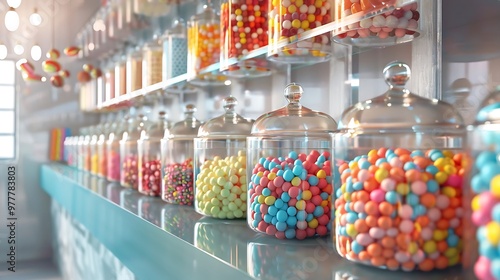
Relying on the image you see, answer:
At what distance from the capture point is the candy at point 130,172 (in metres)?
2.51

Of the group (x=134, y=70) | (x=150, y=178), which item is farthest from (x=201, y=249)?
(x=134, y=70)

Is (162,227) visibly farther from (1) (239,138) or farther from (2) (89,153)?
(2) (89,153)

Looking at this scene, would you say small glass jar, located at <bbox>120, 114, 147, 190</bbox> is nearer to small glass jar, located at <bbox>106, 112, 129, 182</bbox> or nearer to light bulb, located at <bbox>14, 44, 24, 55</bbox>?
small glass jar, located at <bbox>106, 112, 129, 182</bbox>

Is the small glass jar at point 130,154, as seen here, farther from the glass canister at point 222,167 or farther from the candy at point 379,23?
the candy at point 379,23

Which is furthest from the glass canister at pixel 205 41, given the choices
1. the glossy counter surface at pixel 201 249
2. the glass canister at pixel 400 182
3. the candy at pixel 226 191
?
the glass canister at pixel 400 182

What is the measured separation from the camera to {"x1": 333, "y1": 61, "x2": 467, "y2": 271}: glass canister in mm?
882

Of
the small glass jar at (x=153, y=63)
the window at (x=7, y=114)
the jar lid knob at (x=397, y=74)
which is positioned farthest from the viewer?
the window at (x=7, y=114)

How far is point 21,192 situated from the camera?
5.17 metres

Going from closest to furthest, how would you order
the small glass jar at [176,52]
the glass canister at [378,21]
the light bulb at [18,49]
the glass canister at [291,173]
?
1. the glass canister at [378,21]
2. the glass canister at [291,173]
3. the small glass jar at [176,52]
4. the light bulb at [18,49]

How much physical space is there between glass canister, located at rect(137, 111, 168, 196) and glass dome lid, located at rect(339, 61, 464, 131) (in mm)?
1319

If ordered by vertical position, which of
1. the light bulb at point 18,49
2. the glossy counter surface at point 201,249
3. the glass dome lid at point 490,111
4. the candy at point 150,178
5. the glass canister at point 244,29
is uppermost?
the light bulb at point 18,49

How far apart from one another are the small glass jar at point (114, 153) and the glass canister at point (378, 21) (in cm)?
185

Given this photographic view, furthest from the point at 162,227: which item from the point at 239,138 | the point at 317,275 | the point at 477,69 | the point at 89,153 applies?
the point at 89,153

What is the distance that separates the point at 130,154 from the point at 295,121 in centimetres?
151
